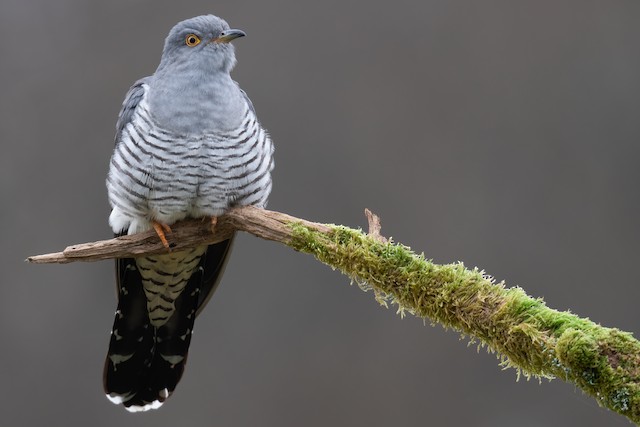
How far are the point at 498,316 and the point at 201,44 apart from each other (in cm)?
133

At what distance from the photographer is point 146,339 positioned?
2758 mm

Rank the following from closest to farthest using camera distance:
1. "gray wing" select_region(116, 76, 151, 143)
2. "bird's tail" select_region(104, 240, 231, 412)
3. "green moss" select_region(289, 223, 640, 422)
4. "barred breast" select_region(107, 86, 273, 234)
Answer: "green moss" select_region(289, 223, 640, 422) → "barred breast" select_region(107, 86, 273, 234) → "gray wing" select_region(116, 76, 151, 143) → "bird's tail" select_region(104, 240, 231, 412)

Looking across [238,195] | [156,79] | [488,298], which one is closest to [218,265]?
[238,195]

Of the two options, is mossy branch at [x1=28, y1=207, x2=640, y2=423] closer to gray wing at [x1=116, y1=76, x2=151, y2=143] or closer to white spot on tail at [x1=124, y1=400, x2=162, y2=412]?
gray wing at [x1=116, y1=76, x2=151, y2=143]

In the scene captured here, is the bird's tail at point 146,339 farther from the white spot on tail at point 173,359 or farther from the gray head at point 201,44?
the gray head at point 201,44

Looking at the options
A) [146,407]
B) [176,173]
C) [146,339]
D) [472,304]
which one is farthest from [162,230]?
[472,304]

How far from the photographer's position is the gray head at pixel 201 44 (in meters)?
2.46

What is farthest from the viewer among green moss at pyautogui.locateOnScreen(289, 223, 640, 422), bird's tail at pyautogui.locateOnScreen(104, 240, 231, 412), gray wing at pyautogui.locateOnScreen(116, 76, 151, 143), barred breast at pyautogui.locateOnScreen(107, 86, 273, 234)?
bird's tail at pyautogui.locateOnScreen(104, 240, 231, 412)

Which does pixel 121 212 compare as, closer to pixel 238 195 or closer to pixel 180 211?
pixel 180 211

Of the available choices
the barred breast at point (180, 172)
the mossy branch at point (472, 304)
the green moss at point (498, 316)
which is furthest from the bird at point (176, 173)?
the green moss at point (498, 316)

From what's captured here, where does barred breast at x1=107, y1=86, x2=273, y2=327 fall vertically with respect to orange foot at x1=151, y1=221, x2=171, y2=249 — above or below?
above

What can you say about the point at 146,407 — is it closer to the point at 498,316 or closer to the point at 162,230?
the point at 162,230

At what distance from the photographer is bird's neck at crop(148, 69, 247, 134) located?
7.57 feet

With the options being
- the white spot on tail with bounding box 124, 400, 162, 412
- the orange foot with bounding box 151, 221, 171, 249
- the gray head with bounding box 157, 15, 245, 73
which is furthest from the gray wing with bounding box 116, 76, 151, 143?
the white spot on tail with bounding box 124, 400, 162, 412
